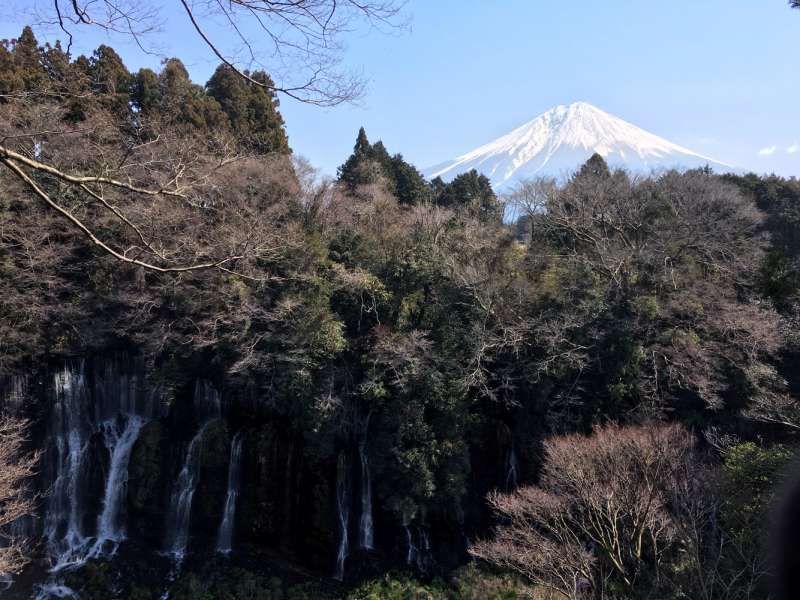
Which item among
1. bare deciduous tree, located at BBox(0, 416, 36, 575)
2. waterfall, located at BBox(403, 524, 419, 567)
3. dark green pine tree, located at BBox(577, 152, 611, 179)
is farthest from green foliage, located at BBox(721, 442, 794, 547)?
dark green pine tree, located at BBox(577, 152, 611, 179)

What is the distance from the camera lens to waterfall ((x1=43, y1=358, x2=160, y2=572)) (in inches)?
476

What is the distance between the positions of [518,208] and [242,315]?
29.8 ft

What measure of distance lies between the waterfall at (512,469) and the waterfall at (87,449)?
930 cm

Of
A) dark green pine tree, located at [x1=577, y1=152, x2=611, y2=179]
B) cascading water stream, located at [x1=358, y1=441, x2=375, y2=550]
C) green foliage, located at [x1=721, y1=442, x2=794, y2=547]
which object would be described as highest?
dark green pine tree, located at [x1=577, y1=152, x2=611, y2=179]

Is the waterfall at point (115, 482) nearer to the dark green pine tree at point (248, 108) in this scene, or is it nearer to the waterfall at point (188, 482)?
the waterfall at point (188, 482)

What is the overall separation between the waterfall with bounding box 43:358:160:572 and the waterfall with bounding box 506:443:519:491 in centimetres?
930

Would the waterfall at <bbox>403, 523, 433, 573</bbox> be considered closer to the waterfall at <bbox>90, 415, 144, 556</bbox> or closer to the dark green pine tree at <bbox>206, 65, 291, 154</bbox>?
the waterfall at <bbox>90, 415, 144, 556</bbox>

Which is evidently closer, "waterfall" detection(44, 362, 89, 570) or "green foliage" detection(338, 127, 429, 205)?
"waterfall" detection(44, 362, 89, 570)

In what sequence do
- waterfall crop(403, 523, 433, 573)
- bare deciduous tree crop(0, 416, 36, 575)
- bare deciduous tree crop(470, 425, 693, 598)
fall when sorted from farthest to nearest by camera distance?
waterfall crop(403, 523, 433, 573), bare deciduous tree crop(0, 416, 36, 575), bare deciduous tree crop(470, 425, 693, 598)

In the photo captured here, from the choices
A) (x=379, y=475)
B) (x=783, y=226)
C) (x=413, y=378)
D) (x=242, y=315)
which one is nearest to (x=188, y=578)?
(x=379, y=475)

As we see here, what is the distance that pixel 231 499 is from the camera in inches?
490

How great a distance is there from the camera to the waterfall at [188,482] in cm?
1225

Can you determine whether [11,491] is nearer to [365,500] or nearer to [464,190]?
[365,500]

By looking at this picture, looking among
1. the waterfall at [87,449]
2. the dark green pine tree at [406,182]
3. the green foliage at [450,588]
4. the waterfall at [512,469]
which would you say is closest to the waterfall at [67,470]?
the waterfall at [87,449]
